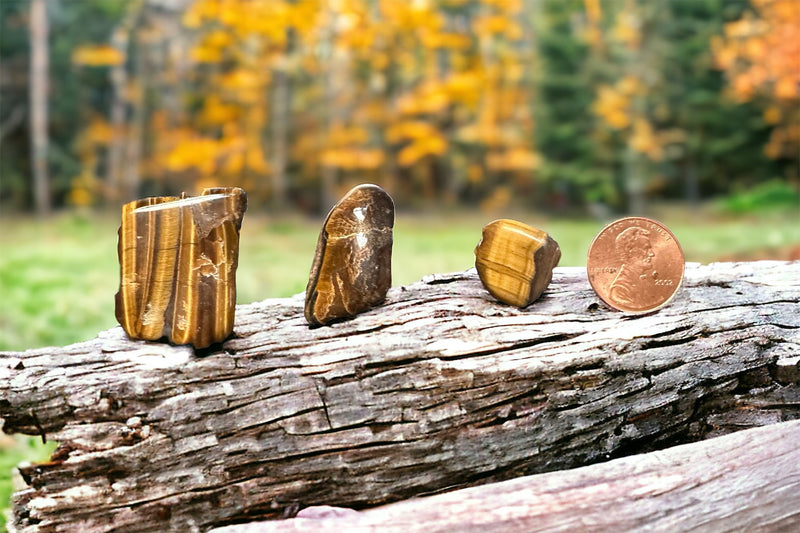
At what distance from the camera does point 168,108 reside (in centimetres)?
1218

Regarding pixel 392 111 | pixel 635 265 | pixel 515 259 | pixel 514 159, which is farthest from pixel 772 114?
pixel 515 259

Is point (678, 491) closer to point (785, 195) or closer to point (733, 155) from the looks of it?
point (785, 195)

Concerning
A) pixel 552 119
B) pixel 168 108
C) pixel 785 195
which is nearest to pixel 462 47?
pixel 552 119

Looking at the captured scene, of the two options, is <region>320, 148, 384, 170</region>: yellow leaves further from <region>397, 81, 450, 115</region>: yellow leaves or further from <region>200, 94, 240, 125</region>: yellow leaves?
<region>200, 94, 240, 125</region>: yellow leaves

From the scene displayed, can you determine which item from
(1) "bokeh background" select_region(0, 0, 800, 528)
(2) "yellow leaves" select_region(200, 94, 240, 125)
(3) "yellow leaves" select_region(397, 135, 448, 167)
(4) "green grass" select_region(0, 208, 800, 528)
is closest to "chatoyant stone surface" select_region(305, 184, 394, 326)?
(4) "green grass" select_region(0, 208, 800, 528)

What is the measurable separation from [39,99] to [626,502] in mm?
11940

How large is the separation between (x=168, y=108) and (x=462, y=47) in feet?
18.3

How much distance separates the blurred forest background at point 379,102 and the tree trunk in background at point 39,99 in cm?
4

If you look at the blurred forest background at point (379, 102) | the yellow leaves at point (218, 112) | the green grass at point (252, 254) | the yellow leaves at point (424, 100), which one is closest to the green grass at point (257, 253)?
the green grass at point (252, 254)

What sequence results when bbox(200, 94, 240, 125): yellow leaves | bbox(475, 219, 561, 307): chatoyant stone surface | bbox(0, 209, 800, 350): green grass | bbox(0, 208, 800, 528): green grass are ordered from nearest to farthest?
1. bbox(475, 219, 561, 307): chatoyant stone surface
2. bbox(0, 208, 800, 528): green grass
3. bbox(0, 209, 800, 350): green grass
4. bbox(200, 94, 240, 125): yellow leaves

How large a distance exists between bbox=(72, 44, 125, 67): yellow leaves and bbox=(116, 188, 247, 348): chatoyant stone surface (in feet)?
32.7

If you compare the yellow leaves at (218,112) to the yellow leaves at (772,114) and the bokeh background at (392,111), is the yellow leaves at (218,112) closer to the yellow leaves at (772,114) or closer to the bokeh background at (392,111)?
the bokeh background at (392,111)

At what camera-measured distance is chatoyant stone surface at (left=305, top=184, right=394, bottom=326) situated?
7.74ft

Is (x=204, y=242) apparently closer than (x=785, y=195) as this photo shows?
Yes
